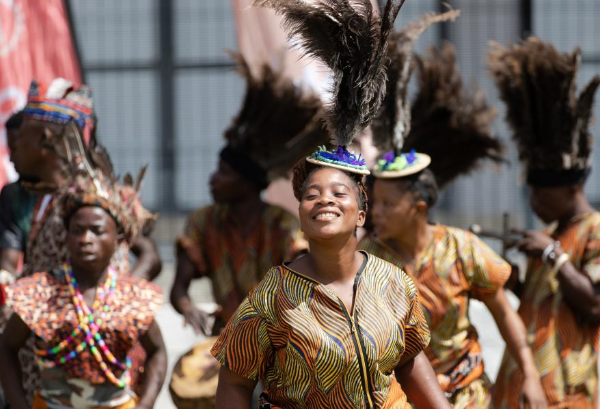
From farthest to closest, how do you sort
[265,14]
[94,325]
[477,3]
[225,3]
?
[225,3] < [477,3] < [265,14] < [94,325]

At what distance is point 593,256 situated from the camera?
21.0 ft

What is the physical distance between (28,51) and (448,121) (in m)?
3.14

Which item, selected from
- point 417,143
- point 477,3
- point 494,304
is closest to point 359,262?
point 494,304

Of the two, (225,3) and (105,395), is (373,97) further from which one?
(225,3)

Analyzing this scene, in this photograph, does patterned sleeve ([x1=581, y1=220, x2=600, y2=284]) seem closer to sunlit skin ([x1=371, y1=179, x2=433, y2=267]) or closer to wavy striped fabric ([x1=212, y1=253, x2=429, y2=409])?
sunlit skin ([x1=371, y1=179, x2=433, y2=267])

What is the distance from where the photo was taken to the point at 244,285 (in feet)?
22.4

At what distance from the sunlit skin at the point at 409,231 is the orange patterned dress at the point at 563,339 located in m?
0.96

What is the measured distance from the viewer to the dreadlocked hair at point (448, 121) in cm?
651

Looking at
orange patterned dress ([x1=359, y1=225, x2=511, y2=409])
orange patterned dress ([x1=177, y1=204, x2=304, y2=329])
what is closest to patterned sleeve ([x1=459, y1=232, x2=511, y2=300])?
orange patterned dress ([x1=359, y1=225, x2=511, y2=409])

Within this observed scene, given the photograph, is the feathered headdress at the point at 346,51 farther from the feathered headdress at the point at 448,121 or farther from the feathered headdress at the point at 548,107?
the feathered headdress at the point at 548,107

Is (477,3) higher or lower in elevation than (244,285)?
higher

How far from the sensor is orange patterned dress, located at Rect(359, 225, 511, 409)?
538 cm

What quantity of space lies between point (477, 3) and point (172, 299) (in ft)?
12.5

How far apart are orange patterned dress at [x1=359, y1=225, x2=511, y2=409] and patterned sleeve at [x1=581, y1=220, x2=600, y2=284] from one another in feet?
3.61
